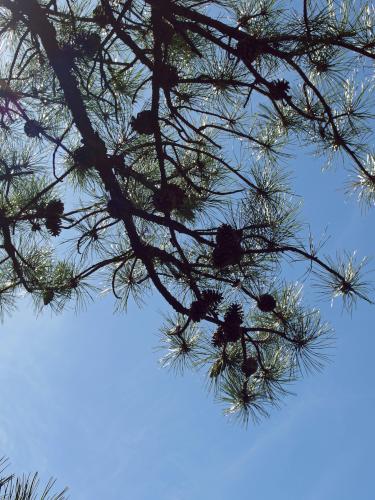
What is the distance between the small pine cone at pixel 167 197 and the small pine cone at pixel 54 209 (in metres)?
0.37

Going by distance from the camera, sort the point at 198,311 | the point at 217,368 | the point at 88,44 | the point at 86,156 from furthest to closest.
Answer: the point at 217,368 < the point at 88,44 < the point at 86,156 < the point at 198,311

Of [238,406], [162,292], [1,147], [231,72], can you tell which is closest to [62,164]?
[1,147]

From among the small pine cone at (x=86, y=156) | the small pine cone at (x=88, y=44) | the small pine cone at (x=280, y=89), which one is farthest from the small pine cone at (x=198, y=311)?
the small pine cone at (x=88, y=44)

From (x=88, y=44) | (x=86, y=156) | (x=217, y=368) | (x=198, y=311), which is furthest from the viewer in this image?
(x=217, y=368)

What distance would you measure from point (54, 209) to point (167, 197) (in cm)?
43

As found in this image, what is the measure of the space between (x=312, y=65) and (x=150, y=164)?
0.77m

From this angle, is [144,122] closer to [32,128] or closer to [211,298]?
[32,128]

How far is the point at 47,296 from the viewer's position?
2.53m

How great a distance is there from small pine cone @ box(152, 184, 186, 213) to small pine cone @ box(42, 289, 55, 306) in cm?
69

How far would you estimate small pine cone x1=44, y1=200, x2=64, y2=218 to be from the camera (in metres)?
2.22

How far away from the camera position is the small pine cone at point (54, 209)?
2.22 m

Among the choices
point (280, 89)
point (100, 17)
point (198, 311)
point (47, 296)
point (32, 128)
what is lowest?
point (198, 311)

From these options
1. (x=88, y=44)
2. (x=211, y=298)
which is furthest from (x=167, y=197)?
(x=88, y=44)

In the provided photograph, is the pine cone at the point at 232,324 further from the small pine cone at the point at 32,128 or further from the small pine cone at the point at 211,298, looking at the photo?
the small pine cone at the point at 32,128
